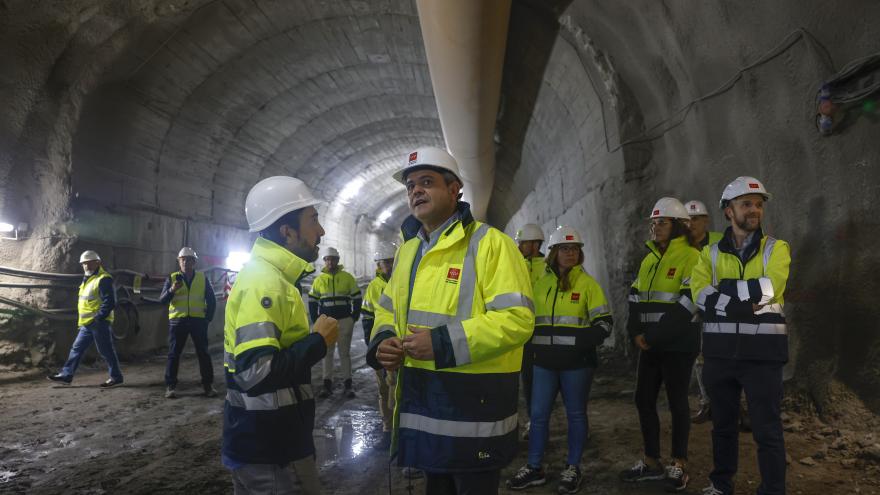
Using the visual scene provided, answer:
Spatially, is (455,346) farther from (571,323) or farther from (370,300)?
(370,300)

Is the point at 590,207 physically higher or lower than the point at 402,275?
higher

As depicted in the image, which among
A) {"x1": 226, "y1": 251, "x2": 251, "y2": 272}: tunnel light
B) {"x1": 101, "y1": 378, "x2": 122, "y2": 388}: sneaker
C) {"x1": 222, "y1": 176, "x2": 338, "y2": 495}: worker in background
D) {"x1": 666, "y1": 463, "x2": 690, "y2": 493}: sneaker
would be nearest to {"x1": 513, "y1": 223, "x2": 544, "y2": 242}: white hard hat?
{"x1": 666, "y1": 463, "x2": 690, "y2": 493}: sneaker

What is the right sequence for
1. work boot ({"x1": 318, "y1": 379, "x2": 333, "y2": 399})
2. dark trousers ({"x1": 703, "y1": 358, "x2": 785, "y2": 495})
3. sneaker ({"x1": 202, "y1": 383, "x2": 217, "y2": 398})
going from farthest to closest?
sneaker ({"x1": 202, "y1": 383, "x2": 217, "y2": 398}) → work boot ({"x1": 318, "y1": 379, "x2": 333, "y2": 399}) → dark trousers ({"x1": 703, "y1": 358, "x2": 785, "y2": 495})

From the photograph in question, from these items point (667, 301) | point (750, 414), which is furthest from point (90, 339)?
point (750, 414)

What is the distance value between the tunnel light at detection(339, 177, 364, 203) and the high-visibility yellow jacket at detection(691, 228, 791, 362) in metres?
15.8

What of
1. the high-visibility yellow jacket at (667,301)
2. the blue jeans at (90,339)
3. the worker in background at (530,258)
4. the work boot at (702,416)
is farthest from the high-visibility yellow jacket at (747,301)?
the blue jeans at (90,339)

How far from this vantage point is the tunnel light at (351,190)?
59.3 feet

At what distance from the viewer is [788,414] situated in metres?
4.29

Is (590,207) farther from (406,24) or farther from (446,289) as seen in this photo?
(446,289)

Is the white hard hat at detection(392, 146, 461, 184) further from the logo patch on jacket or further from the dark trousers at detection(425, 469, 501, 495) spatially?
the dark trousers at detection(425, 469, 501, 495)

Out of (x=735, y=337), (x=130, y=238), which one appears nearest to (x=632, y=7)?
(x=735, y=337)

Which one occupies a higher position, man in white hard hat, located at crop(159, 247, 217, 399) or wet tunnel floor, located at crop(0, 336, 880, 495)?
man in white hard hat, located at crop(159, 247, 217, 399)

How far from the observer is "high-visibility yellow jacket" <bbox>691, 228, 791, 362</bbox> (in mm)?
2871

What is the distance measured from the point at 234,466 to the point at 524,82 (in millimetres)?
8277
